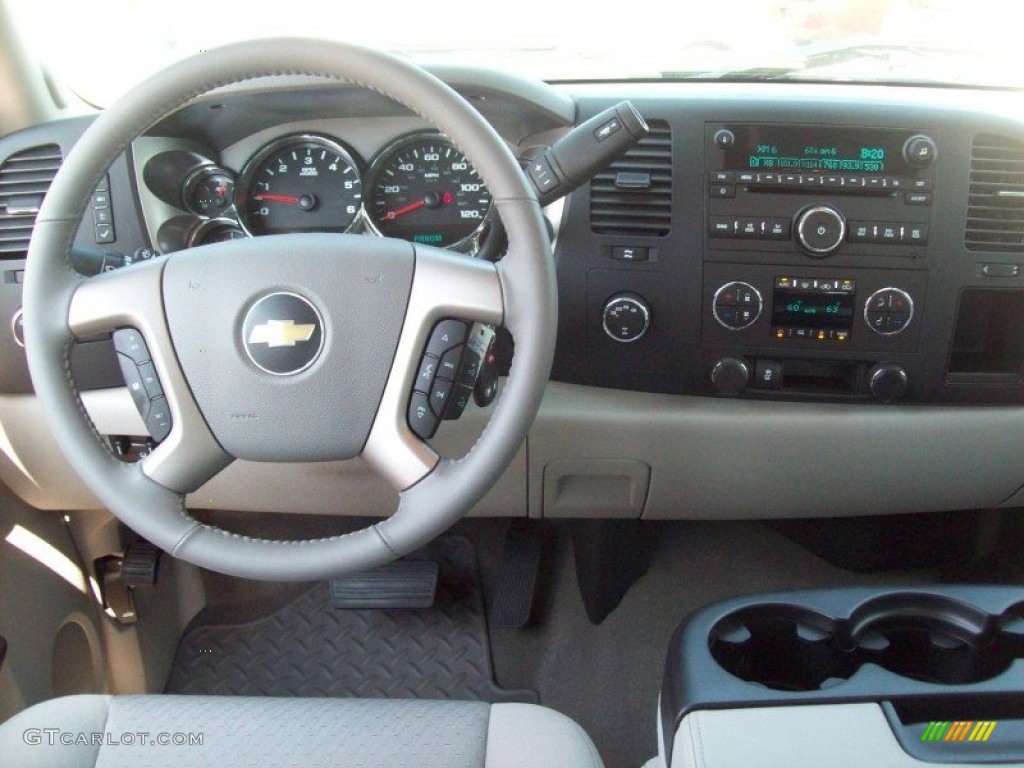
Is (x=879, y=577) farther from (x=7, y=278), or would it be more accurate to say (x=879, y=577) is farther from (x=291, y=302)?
(x=7, y=278)

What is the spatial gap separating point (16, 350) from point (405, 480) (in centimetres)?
90

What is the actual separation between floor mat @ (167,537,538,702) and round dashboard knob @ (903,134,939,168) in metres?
1.31

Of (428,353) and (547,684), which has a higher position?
(428,353)

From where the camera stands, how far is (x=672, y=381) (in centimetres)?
152

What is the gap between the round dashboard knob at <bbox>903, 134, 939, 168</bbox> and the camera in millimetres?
1374

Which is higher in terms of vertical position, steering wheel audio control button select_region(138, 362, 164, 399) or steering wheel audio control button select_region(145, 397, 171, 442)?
steering wheel audio control button select_region(138, 362, 164, 399)

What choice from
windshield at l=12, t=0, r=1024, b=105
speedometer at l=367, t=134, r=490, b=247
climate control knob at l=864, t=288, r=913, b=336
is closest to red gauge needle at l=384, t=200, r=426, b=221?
speedometer at l=367, t=134, r=490, b=247

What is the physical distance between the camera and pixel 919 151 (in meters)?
1.37

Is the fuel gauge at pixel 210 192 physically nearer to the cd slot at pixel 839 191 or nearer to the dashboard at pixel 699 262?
the dashboard at pixel 699 262

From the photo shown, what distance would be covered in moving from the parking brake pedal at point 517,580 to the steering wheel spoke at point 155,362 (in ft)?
3.50

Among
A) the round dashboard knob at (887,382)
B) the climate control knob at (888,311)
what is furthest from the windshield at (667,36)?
the round dashboard knob at (887,382)

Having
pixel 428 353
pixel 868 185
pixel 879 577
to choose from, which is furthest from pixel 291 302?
pixel 879 577

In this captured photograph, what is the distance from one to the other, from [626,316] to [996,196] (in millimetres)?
Result: 620

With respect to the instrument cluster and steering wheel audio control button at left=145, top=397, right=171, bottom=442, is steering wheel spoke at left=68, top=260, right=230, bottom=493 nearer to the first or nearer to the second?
steering wheel audio control button at left=145, top=397, right=171, bottom=442
